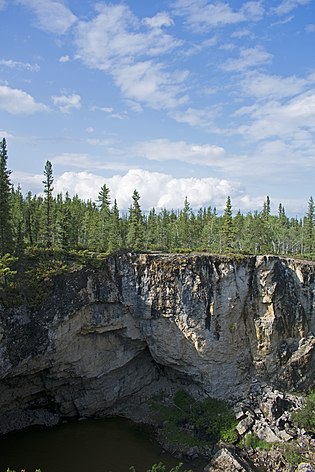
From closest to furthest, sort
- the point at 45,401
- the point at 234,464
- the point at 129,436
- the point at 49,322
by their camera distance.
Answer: the point at 234,464, the point at 49,322, the point at 129,436, the point at 45,401

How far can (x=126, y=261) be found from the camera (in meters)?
33.8

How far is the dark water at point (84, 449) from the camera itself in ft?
89.3

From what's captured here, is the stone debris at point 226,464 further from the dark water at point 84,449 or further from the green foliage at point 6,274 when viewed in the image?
the green foliage at point 6,274

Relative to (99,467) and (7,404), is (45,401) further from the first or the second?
(99,467)

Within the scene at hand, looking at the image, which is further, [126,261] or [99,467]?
[126,261]

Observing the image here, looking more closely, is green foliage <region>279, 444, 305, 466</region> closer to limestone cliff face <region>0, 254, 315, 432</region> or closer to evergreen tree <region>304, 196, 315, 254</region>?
limestone cliff face <region>0, 254, 315, 432</region>

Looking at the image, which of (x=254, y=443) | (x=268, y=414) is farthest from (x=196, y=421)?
(x=268, y=414)

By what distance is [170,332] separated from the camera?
33781 millimetres

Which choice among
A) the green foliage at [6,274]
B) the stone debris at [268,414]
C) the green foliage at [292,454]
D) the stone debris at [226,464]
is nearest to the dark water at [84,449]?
the stone debris at [226,464]

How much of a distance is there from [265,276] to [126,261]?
1278 cm

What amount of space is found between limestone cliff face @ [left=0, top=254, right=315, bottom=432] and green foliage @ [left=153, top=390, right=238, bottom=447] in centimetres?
163

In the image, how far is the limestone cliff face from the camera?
31.6 metres

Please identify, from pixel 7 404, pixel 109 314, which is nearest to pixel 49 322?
pixel 109 314

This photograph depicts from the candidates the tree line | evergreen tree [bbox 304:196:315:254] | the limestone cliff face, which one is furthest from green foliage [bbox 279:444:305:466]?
evergreen tree [bbox 304:196:315:254]
